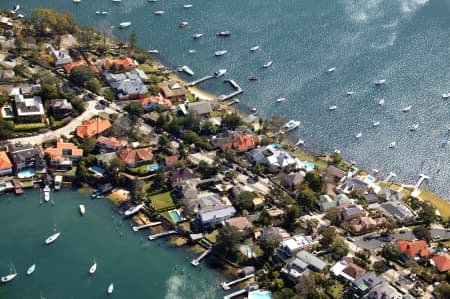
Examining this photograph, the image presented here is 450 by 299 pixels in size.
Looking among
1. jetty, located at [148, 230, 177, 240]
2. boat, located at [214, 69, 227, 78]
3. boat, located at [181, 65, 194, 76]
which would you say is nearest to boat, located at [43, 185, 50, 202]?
jetty, located at [148, 230, 177, 240]

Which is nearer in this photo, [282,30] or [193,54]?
[193,54]

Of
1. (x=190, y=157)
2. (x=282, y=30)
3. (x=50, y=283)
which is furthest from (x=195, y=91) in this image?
(x=50, y=283)

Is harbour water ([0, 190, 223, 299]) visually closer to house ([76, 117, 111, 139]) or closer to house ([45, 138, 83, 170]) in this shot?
house ([45, 138, 83, 170])

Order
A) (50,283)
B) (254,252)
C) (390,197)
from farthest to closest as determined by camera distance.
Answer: (390,197) < (254,252) < (50,283)

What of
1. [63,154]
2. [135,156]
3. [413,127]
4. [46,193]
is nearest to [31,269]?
[46,193]

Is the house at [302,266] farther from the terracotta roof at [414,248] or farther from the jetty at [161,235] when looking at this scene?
the jetty at [161,235]

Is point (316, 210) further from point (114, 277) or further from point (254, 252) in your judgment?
point (114, 277)

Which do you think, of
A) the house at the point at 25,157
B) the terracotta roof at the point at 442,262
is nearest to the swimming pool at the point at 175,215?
the house at the point at 25,157
